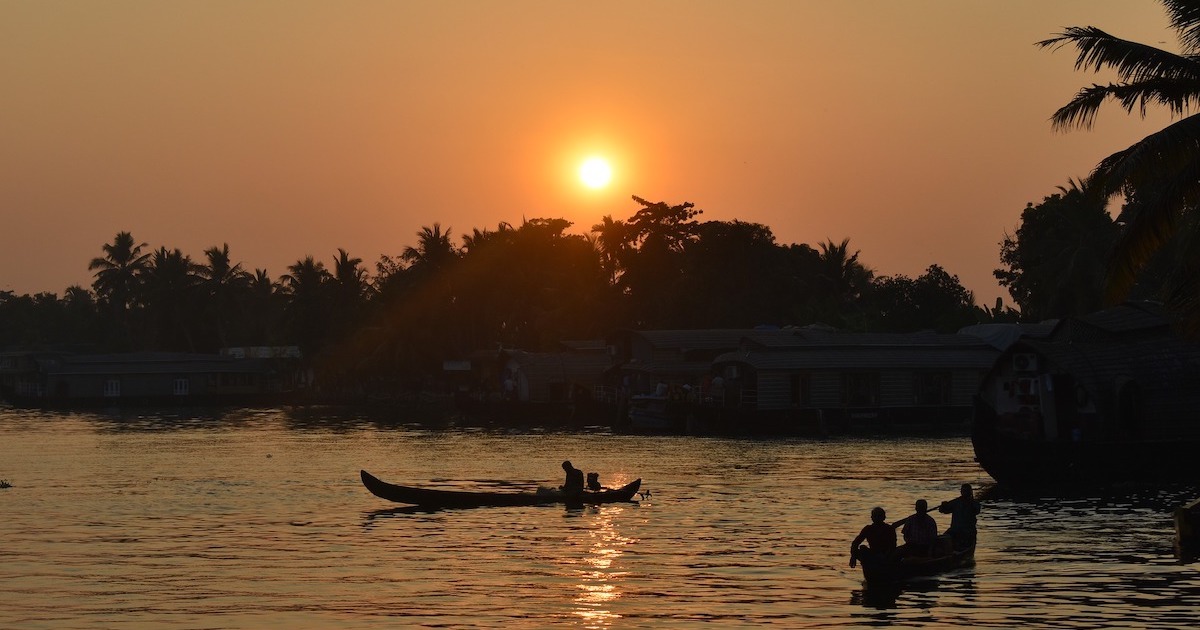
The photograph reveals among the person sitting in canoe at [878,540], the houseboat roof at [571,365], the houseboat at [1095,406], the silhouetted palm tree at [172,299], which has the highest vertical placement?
the silhouetted palm tree at [172,299]

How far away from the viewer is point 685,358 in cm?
8144

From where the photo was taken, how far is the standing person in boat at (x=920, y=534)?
25547 millimetres

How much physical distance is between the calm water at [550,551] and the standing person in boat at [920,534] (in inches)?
26.2

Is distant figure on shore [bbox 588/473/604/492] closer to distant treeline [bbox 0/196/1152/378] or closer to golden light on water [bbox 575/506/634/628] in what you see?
golden light on water [bbox 575/506/634/628]

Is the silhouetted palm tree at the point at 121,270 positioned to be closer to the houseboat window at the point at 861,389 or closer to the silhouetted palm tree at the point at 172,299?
the silhouetted palm tree at the point at 172,299

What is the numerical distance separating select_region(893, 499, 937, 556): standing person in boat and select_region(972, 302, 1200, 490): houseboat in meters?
14.6

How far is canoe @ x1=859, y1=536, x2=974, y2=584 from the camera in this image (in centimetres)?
2431

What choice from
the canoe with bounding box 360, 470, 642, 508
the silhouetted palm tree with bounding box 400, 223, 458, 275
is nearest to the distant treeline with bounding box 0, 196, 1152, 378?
the silhouetted palm tree with bounding box 400, 223, 458, 275

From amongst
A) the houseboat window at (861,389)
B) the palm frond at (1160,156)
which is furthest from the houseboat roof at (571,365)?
the palm frond at (1160,156)

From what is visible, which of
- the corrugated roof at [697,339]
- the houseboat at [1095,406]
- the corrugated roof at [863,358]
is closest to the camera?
the houseboat at [1095,406]

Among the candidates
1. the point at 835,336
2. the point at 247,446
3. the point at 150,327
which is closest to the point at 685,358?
the point at 835,336

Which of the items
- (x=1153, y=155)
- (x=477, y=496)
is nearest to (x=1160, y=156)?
(x=1153, y=155)

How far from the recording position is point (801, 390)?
7025 centimetres

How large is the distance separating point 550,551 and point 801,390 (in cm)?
4208
